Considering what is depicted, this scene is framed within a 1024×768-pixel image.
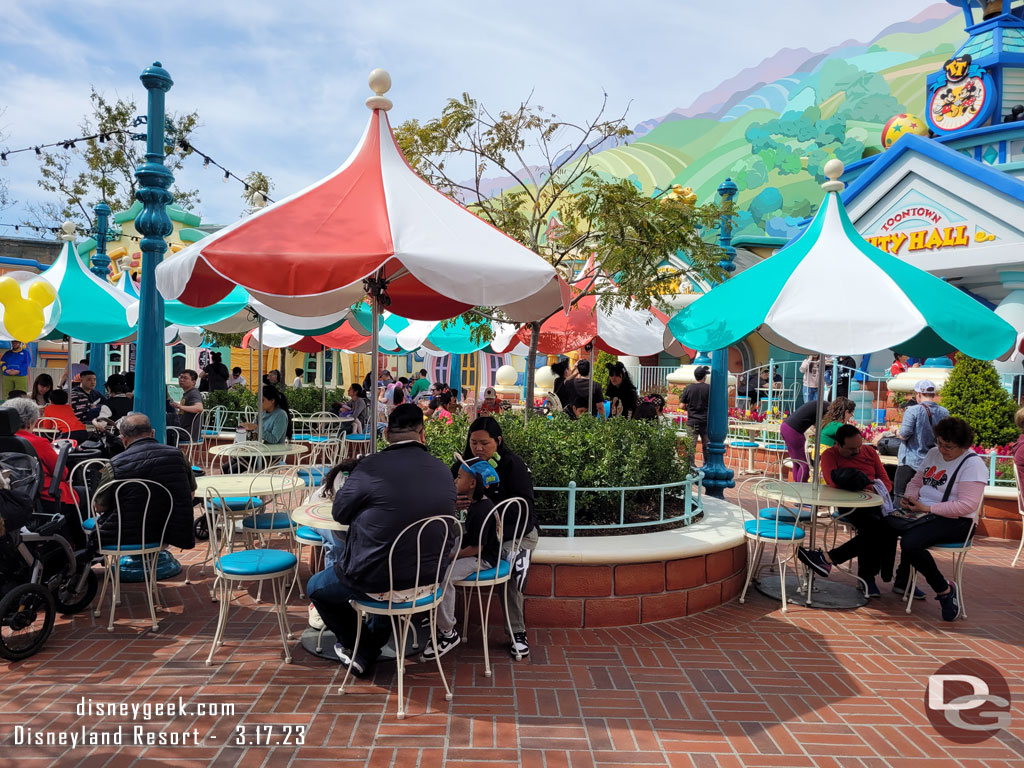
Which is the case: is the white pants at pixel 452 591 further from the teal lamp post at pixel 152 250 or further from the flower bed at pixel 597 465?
the teal lamp post at pixel 152 250

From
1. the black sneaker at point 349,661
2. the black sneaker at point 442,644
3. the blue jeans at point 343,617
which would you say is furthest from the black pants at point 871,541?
the black sneaker at point 349,661

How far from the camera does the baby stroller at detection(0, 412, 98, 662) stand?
3822 millimetres

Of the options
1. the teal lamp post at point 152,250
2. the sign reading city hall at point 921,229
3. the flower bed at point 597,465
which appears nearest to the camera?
the flower bed at point 597,465

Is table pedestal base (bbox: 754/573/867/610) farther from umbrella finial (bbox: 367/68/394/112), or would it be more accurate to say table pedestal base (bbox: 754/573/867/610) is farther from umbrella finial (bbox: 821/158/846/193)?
umbrella finial (bbox: 367/68/394/112)

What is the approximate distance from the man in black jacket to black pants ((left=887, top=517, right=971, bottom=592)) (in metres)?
3.48

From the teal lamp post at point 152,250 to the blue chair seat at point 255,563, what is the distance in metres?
1.92

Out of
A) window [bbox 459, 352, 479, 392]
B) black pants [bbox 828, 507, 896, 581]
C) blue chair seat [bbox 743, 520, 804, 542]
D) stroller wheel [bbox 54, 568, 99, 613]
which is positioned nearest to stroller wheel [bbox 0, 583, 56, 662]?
stroller wheel [bbox 54, 568, 99, 613]

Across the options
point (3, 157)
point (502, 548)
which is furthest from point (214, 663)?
point (3, 157)

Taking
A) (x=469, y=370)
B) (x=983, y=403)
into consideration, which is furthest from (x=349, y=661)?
(x=469, y=370)

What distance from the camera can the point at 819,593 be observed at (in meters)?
5.41

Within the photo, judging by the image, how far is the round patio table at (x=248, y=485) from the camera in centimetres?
489

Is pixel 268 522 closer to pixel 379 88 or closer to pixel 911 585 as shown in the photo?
pixel 379 88

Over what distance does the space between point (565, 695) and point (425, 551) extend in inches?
40.2

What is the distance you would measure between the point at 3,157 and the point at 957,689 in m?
15.4
